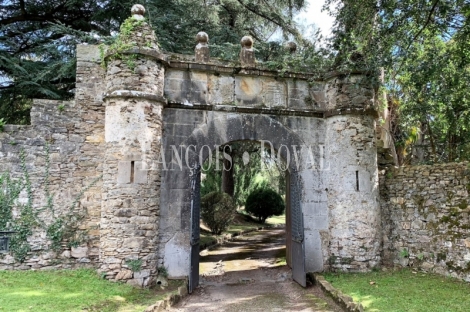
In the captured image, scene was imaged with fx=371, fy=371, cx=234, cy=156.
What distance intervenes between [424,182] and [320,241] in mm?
2464

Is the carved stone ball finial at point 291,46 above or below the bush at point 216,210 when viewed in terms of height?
above

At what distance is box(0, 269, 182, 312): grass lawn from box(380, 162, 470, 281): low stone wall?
4.83 metres

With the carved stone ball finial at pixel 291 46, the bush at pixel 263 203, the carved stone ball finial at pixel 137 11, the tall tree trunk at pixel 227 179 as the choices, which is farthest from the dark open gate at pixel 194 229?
the bush at pixel 263 203

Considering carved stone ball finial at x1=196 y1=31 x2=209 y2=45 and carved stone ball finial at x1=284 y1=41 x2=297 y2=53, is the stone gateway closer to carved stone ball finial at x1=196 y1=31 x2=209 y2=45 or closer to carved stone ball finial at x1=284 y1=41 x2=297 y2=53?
carved stone ball finial at x1=196 y1=31 x2=209 y2=45

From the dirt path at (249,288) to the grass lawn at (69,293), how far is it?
0.75 metres

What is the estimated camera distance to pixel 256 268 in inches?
375

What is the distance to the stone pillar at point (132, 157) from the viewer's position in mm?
6738

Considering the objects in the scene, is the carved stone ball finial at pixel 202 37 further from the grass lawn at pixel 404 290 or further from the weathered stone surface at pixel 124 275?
the grass lawn at pixel 404 290

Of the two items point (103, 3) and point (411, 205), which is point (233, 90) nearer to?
point (411, 205)

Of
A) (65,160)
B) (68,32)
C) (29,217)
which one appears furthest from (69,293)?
(68,32)

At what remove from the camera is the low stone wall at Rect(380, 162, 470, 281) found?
6.86m

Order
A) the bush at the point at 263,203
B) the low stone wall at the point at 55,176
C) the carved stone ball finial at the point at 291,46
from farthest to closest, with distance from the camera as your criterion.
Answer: the bush at the point at 263,203 < the carved stone ball finial at the point at 291,46 < the low stone wall at the point at 55,176

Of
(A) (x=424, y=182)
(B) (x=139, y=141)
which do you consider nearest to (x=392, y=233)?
(A) (x=424, y=182)

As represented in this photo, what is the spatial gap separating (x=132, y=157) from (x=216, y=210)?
830cm
